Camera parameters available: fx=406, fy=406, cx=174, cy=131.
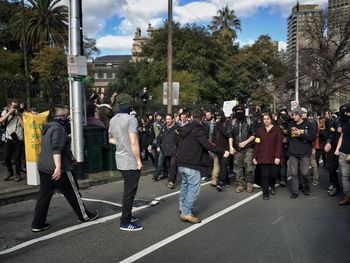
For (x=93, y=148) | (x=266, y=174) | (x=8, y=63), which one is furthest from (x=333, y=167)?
(x=8, y=63)

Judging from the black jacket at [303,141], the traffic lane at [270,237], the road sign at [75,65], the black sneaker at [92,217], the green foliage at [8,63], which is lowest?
the traffic lane at [270,237]

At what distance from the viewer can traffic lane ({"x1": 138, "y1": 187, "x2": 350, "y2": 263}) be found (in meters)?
4.91

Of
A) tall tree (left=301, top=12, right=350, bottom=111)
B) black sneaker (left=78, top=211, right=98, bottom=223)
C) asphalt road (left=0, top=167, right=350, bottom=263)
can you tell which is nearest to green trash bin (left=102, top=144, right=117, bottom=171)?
asphalt road (left=0, top=167, right=350, bottom=263)

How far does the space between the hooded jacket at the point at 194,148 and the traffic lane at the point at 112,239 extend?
966mm

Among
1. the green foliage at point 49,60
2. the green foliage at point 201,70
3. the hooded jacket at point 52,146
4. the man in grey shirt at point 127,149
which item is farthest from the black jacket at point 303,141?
the green foliage at point 49,60

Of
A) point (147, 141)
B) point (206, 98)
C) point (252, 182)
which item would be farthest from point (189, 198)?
point (206, 98)

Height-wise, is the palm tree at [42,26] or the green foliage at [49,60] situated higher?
the palm tree at [42,26]

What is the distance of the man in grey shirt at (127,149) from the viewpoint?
19.0 ft

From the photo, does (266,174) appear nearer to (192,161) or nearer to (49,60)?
(192,161)

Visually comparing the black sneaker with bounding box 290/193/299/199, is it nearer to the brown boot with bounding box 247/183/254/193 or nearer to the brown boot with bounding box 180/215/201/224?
the brown boot with bounding box 247/183/254/193

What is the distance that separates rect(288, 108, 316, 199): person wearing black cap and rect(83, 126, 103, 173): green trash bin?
16.4ft

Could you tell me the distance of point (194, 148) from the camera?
6.38m

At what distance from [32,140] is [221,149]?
423 cm

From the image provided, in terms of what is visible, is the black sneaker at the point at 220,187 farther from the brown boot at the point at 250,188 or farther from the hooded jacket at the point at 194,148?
the hooded jacket at the point at 194,148
